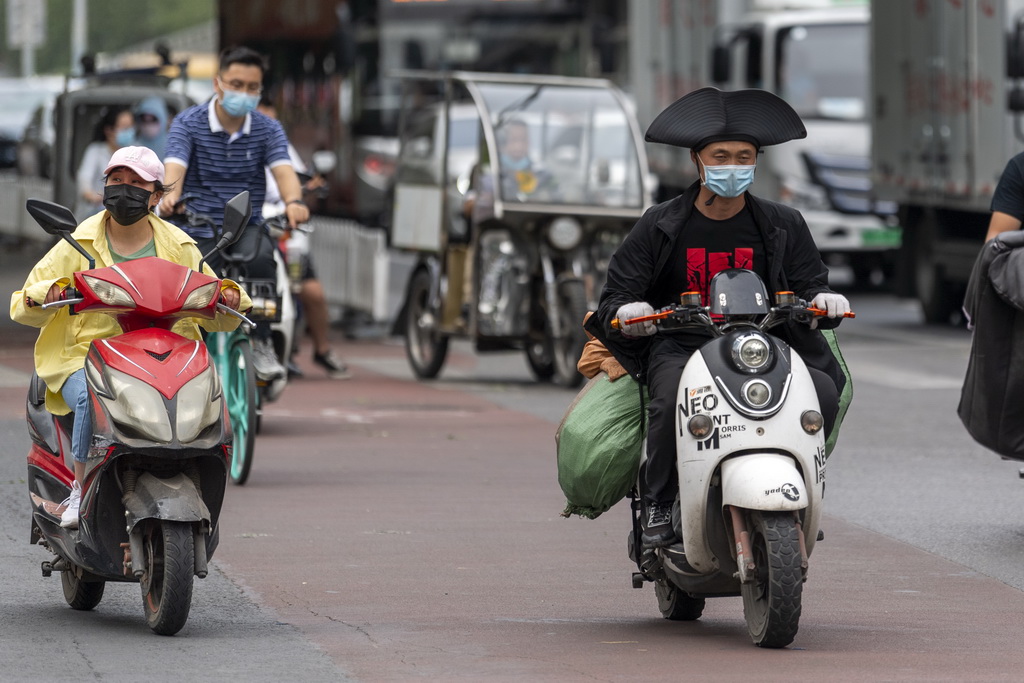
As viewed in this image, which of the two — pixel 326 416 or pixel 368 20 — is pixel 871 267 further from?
pixel 326 416

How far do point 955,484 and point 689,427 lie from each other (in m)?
4.52

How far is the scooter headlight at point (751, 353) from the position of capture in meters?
6.48

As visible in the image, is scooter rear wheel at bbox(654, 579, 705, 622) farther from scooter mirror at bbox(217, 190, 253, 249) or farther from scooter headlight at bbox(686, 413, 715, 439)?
scooter mirror at bbox(217, 190, 253, 249)

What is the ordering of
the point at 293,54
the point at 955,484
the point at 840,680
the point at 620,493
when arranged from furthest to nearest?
1. the point at 293,54
2. the point at 955,484
3. the point at 620,493
4. the point at 840,680

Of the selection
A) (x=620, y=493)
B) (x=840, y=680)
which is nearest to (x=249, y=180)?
(x=620, y=493)

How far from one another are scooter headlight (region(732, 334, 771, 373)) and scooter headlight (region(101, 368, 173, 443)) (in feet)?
5.60

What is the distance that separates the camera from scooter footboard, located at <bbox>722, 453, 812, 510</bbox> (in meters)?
6.27

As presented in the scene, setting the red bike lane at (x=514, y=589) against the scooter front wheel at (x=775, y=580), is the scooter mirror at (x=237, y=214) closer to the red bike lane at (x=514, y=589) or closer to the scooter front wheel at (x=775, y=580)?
the red bike lane at (x=514, y=589)

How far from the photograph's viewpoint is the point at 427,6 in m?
28.2

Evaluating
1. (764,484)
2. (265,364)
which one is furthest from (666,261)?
(265,364)

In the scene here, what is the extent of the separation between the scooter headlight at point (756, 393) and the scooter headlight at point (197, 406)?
5.28 ft

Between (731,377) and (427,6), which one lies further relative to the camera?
(427,6)

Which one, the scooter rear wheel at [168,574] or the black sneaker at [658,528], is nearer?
the scooter rear wheel at [168,574]

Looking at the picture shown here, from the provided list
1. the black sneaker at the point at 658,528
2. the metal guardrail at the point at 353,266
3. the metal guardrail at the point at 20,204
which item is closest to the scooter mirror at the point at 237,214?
the black sneaker at the point at 658,528
